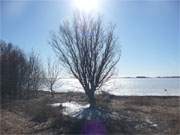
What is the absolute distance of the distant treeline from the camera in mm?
28639

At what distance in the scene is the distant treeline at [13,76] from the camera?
28.6m

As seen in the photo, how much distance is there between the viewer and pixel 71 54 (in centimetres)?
1723

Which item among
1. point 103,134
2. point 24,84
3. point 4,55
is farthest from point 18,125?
point 24,84

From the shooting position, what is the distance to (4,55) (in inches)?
1150

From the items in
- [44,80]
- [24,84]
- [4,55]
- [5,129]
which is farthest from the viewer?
[44,80]

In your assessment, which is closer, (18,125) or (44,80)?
(18,125)

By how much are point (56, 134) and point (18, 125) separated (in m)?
2.76

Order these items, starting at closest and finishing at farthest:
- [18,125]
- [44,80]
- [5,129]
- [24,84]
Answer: [5,129] → [18,125] → [24,84] → [44,80]

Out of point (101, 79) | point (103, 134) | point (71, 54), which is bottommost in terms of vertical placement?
point (103, 134)

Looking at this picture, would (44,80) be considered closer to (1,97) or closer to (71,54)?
(1,97)

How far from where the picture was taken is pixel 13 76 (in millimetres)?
29469

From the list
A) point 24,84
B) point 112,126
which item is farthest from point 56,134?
point 24,84

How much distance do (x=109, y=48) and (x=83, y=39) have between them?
1659 mm

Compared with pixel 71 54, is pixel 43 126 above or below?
below
